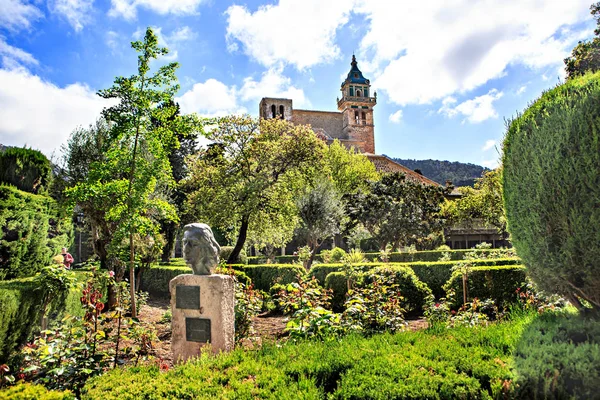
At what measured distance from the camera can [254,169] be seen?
14688 millimetres

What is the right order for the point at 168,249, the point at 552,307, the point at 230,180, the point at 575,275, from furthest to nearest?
the point at 168,249
the point at 230,180
the point at 552,307
the point at 575,275

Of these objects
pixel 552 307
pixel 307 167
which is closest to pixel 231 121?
pixel 307 167

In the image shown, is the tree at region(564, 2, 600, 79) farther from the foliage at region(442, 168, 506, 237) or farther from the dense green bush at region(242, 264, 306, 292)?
the foliage at region(442, 168, 506, 237)

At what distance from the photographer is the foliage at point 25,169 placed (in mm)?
6883

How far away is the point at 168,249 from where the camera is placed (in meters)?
24.4

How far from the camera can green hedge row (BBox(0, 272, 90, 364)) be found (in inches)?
197

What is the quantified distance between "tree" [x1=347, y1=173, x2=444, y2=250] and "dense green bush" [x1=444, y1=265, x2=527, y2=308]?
55.6 feet

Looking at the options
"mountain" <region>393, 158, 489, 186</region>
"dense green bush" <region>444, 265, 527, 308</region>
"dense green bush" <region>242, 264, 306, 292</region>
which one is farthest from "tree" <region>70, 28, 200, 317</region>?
"mountain" <region>393, 158, 489, 186</region>

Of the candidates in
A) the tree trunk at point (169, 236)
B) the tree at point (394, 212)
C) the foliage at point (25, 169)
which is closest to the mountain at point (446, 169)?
the tree at point (394, 212)

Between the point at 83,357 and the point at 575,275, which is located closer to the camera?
the point at 575,275

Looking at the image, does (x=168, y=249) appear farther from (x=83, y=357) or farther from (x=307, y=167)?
(x=83, y=357)

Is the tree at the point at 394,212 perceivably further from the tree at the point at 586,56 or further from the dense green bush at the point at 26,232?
the dense green bush at the point at 26,232

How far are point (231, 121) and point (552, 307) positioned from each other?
11.8 m

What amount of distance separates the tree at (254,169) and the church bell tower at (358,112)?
1696 inches
